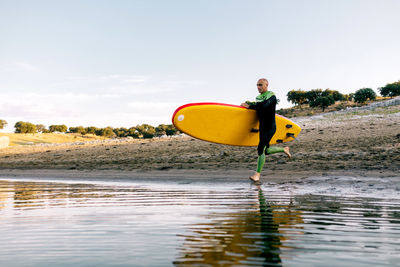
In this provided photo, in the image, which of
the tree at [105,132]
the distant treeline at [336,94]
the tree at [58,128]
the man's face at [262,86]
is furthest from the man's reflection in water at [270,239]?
the tree at [58,128]

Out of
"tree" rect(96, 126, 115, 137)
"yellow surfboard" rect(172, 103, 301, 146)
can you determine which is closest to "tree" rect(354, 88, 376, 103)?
"tree" rect(96, 126, 115, 137)

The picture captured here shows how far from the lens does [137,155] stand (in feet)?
63.4

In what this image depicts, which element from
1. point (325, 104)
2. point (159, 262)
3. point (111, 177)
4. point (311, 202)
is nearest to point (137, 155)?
point (111, 177)

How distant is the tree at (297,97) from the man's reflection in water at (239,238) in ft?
259

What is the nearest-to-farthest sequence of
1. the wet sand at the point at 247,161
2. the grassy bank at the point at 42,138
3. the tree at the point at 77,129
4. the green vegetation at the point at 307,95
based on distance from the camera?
1. the wet sand at the point at 247,161
2. the grassy bank at the point at 42,138
3. the green vegetation at the point at 307,95
4. the tree at the point at 77,129

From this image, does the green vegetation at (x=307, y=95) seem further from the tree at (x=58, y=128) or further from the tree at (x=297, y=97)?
the tree at (x=58, y=128)

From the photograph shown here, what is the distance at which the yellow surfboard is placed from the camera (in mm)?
11117

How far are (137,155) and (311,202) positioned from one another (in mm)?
14084

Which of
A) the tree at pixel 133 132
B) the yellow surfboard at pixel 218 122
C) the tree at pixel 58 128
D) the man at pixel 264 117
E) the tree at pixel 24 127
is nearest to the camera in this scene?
the man at pixel 264 117

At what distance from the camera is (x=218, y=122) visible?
37.3 ft

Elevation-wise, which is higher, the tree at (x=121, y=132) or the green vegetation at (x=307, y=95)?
the green vegetation at (x=307, y=95)

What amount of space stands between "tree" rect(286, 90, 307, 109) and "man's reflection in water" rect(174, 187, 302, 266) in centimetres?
7903

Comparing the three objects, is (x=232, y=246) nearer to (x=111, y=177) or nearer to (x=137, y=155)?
(x=111, y=177)

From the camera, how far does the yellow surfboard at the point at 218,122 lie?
438 inches
